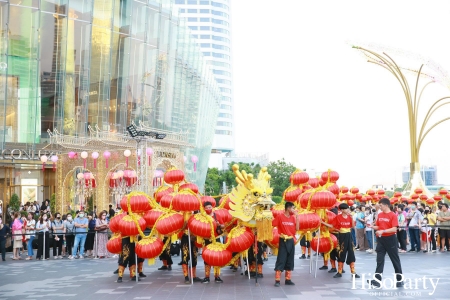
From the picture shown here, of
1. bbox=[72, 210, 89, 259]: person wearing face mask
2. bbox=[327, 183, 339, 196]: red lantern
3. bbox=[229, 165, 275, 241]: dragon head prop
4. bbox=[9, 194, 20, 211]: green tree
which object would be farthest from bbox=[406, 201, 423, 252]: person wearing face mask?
bbox=[9, 194, 20, 211]: green tree

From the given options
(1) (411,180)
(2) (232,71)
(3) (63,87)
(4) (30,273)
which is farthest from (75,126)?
(2) (232,71)

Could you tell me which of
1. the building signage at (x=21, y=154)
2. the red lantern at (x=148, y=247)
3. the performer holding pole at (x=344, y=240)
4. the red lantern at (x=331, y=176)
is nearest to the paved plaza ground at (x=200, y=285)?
the performer holding pole at (x=344, y=240)

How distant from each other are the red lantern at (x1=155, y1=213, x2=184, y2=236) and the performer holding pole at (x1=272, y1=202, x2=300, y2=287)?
1.96 metres

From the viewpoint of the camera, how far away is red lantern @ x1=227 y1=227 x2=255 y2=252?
10719 mm

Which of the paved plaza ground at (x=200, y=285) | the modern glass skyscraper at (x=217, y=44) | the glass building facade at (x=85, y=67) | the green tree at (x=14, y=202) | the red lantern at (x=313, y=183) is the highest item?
the modern glass skyscraper at (x=217, y=44)

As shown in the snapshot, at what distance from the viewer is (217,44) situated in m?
115

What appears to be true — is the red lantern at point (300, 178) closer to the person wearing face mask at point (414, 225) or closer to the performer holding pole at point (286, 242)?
the performer holding pole at point (286, 242)

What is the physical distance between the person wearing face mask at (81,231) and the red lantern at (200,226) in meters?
7.68

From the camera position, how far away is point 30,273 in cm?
1377

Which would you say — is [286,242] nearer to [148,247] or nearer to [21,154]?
[148,247]

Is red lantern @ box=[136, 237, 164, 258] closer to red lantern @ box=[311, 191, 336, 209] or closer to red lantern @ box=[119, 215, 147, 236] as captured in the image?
red lantern @ box=[119, 215, 147, 236]

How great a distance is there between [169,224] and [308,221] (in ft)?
9.43

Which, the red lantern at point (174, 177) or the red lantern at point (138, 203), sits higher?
the red lantern at point (174, 177)

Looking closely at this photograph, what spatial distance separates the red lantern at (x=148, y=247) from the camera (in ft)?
36.7
